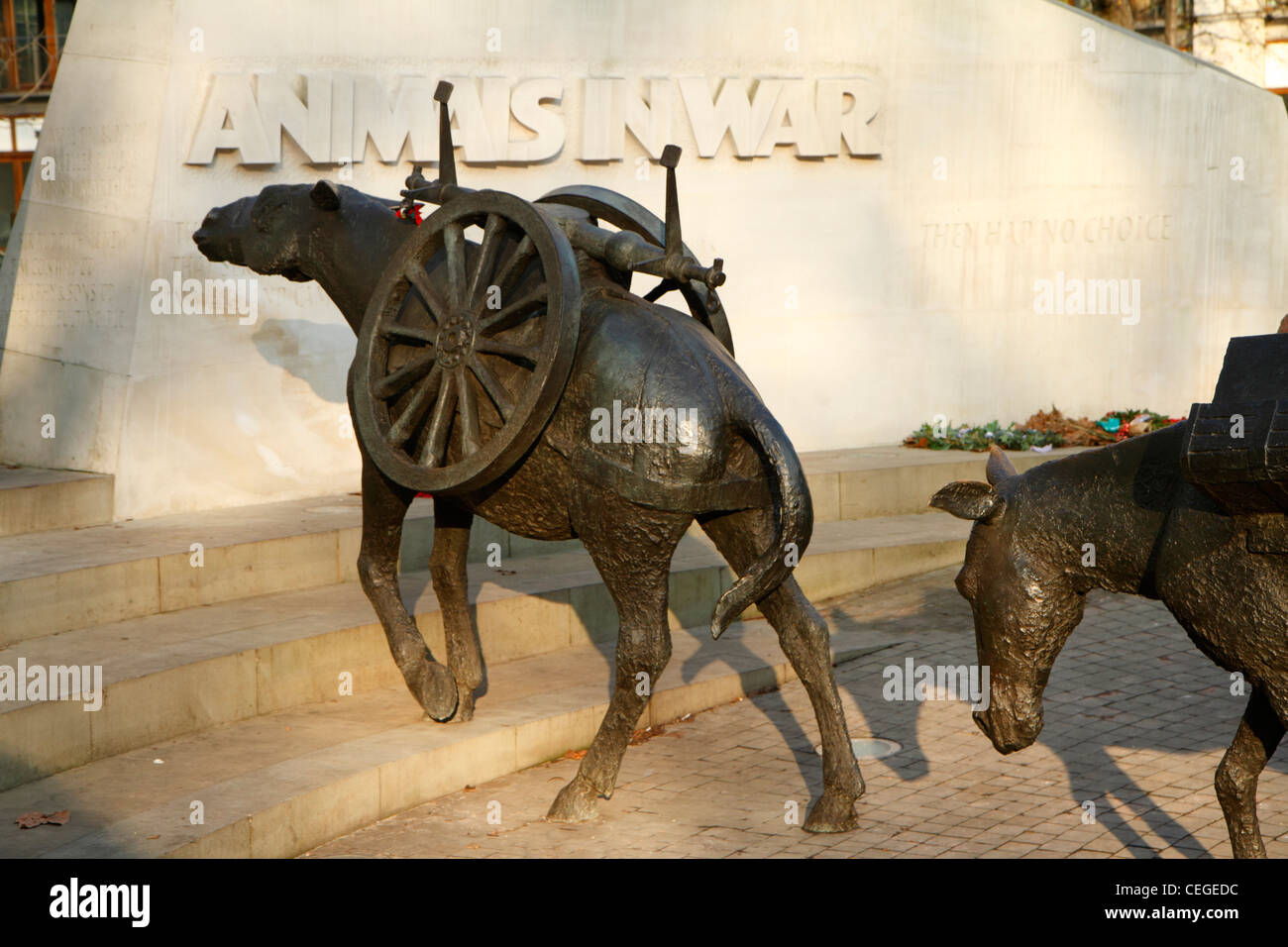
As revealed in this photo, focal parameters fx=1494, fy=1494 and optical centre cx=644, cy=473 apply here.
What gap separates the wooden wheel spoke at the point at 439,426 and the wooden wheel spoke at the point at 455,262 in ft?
1.08

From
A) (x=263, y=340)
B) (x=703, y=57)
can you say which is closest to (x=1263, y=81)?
(x=703, y=57)

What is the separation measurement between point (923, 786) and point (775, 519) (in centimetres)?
146

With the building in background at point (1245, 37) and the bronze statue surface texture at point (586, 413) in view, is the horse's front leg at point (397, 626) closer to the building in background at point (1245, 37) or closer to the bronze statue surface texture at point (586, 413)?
the bronze statue surface texture at point (586, 413)

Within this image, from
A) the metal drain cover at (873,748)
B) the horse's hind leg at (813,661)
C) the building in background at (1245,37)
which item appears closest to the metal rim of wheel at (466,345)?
the horse's hind leg at (813,661)

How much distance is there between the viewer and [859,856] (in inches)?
208

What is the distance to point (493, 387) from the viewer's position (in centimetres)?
546

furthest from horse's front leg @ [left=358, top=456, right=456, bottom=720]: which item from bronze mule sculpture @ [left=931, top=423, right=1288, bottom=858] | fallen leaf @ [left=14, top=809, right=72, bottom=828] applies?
bronze mule sculpture @ [left=931, top=423, right=1288, bottom=858]

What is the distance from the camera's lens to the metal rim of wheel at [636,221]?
233 inches

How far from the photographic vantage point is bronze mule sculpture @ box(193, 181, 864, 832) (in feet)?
17.3

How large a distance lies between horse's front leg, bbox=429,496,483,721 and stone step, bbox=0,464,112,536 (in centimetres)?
283

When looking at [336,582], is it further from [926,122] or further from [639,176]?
[926,122]

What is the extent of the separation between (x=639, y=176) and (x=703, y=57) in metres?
1.01

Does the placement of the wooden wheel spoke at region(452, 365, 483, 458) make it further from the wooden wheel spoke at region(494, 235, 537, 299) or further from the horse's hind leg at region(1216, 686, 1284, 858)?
the horse's hind leg at region(1216, 686, 1284, 858)

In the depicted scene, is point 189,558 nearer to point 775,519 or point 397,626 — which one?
point 397,626
